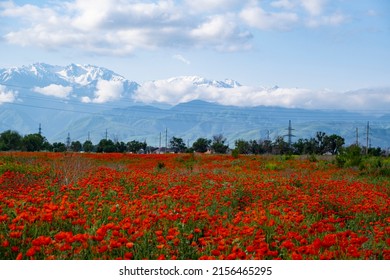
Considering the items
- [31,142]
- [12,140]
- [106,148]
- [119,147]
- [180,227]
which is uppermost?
[12,140]

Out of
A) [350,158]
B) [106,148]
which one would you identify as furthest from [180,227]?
[106,148]

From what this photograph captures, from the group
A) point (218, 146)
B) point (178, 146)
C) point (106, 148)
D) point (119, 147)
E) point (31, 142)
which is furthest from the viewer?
point (178, 146)

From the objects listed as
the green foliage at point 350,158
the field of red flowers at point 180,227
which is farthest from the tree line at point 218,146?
the field of red flowers at point 180,227

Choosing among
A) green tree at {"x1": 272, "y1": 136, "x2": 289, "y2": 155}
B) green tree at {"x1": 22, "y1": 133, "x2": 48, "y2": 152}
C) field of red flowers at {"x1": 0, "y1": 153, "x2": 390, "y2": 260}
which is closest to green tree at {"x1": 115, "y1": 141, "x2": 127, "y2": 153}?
green tree at {"x1": 22, "y1": 133, "x2": 48, "y2": 152}

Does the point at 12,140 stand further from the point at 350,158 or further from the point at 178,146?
the point at 350,158

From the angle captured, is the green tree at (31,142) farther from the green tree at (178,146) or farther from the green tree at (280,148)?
the green tree at (280,148)

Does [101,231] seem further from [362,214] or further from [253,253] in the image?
[362,214]

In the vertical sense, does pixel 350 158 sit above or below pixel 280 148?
below

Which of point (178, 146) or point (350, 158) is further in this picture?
point (178, 146)

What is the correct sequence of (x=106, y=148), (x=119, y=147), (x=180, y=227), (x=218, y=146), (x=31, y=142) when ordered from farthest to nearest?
(x=119, y=147)
(x=218, y=146)
(x=106, y=148)
(x=31, y=142)
(x=180, y=227)
